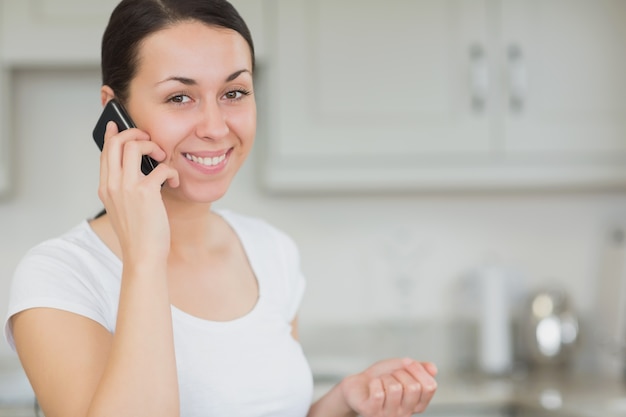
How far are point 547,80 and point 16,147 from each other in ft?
5.16

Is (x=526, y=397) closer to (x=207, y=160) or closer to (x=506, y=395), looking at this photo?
(x=506, y=395)

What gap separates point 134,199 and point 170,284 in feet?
0.76

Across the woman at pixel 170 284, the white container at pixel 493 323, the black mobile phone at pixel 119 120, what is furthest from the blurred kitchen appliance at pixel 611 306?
the black mobile phone at pixel 119 120

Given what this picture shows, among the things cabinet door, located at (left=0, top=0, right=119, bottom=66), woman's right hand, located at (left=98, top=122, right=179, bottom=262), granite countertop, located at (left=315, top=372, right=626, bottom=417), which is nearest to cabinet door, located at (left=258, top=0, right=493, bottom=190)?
cabinet door, located at (left=0, top=0, right=119, bottom=66)

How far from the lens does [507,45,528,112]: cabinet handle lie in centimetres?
261

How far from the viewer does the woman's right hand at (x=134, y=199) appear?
1152mm

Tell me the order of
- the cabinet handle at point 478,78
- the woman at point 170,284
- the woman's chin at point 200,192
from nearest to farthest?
1. the woman at point 170,284
2. the woman's chin at point 200,192
3. the cabinet handle at point 478,78

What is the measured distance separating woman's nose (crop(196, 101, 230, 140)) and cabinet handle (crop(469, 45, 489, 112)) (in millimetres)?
1445

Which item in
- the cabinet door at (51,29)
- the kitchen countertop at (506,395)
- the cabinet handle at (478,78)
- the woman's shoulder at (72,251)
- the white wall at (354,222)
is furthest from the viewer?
the white wall at (354,222)

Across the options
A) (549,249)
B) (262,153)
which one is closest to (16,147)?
(262,153)

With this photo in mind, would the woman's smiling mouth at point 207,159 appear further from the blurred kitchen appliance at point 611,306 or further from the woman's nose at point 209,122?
the blurred kitchen appliance at point 611,306

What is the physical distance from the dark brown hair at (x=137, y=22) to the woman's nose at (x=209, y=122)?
12cm

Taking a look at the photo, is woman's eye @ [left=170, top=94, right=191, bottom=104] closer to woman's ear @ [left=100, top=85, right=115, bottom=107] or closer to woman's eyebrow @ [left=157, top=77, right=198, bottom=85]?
woman's eyebrow @ [left=157, top=77, right=198, bottom=85]

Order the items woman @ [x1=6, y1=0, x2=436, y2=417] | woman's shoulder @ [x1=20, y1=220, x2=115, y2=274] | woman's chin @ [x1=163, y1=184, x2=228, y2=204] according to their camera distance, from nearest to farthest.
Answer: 1. woman @ [x1=6, y1=0, x2=436, y2=417]
2. woman's shoulder @ [x1=20, y1=220, x2=115, y2=274]
3. woman's chin @ [x1=163, y1=184, x2=228, y2=204]
